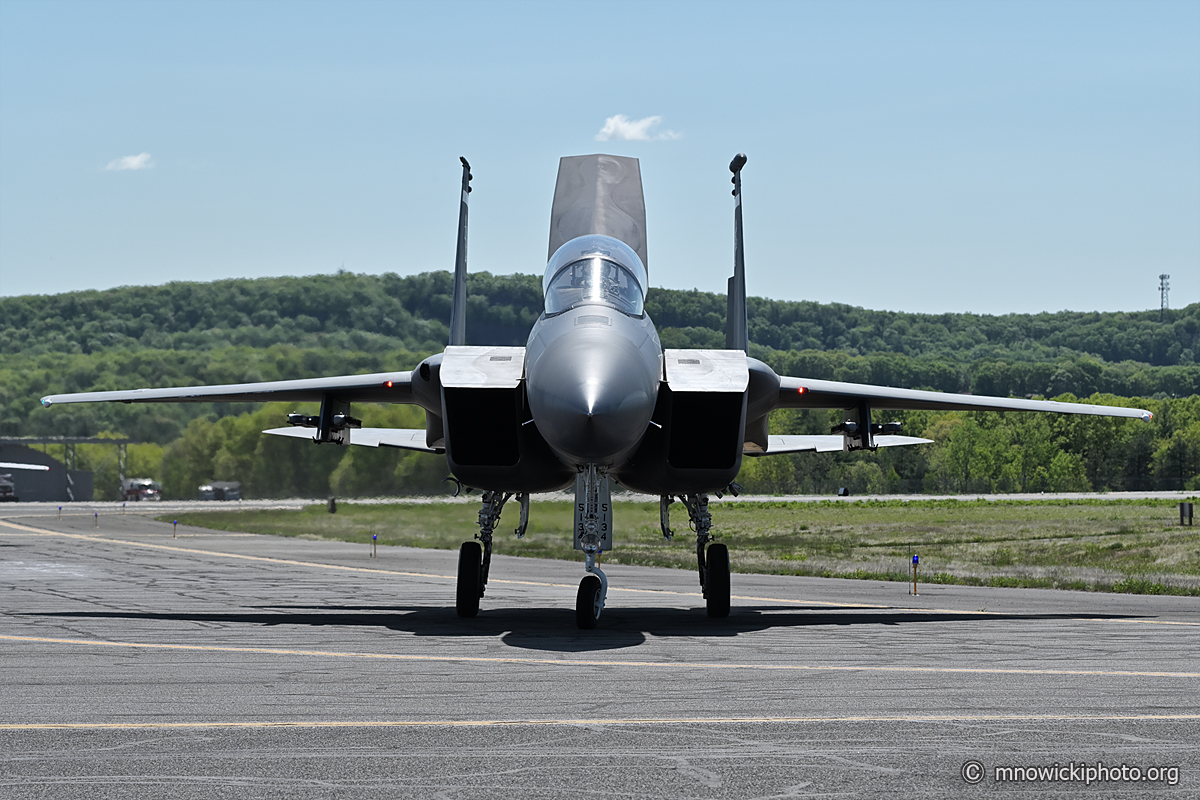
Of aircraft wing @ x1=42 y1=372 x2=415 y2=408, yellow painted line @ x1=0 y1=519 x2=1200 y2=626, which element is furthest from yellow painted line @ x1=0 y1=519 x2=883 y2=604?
aircraft wing @ x1=42 y1=372 x2=415 y2=408

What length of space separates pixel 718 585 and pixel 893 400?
152 inches

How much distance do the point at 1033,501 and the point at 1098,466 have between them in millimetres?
41217

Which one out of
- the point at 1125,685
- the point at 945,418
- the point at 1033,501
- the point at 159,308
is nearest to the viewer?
the point at 1125,685

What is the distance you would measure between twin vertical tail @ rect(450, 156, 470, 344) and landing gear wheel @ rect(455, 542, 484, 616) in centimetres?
319

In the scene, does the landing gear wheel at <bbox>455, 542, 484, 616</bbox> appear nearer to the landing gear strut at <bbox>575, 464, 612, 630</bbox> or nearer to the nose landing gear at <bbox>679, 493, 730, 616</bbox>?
the landing gear strut at <bbox>575, 464, 612, 630</bbox>

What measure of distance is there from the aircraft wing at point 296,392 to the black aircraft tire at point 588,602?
4141 millimetres

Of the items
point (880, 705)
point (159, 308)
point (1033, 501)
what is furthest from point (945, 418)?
point (880, 705)

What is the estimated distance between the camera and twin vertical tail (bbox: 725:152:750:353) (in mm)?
18406

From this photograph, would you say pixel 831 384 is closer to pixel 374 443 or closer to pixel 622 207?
pixel 622 207

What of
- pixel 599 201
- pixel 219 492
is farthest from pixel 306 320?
pixel 599 201

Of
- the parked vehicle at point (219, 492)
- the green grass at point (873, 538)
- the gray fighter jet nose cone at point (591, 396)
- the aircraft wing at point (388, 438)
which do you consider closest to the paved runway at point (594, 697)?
the gray fighter jet nose cone at point (591, 396)

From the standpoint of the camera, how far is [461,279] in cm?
1912

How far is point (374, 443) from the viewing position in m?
21.6

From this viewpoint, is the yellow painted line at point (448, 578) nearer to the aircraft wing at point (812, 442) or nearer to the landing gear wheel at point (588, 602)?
the aircraft wing at point (812, 442)
